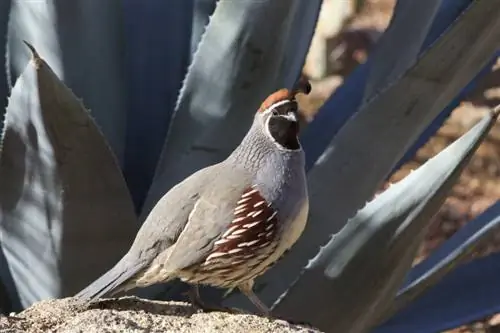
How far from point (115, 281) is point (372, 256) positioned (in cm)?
69

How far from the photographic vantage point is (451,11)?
306 centimetres

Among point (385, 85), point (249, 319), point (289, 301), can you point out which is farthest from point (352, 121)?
point (249, 319)

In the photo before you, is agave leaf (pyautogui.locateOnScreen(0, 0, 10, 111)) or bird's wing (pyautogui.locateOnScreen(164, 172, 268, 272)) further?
agave leaf (pyautogui.locateOnScreen(0, 0, 10, 111))

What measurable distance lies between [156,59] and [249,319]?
1.17 meters

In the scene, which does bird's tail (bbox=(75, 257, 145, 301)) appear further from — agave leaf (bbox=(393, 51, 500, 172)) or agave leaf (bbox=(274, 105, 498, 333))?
agave leaf (bbox=(393, 51, 500, 172))

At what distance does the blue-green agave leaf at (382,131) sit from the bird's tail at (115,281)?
2.18 feet

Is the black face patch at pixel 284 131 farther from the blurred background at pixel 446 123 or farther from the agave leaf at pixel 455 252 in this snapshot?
the blurred background at pixel 446 123

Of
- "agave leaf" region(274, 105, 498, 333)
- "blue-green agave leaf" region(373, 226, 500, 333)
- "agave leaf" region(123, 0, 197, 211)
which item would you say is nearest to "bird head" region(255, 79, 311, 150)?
"agave leaf" region(274, 105, 498, 333)

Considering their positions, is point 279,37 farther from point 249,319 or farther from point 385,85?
point 249,319

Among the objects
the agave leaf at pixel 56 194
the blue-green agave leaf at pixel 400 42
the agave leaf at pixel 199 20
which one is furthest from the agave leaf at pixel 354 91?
the agave leaf at pixel 56 194

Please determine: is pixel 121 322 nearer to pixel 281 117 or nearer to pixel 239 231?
pixel 239 231

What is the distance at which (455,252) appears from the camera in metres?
2.50

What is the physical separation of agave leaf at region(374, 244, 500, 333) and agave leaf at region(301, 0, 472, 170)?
1.52 feet

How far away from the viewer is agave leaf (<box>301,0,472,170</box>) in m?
2.77
